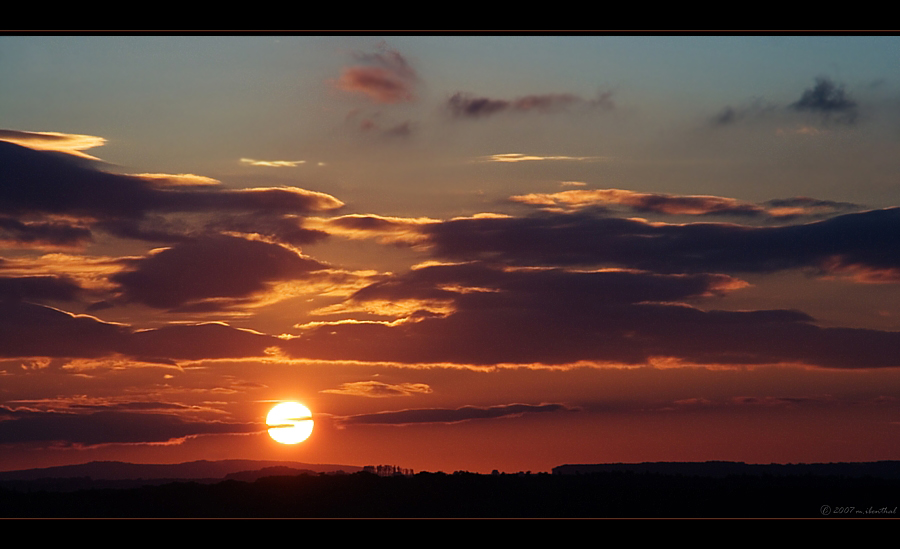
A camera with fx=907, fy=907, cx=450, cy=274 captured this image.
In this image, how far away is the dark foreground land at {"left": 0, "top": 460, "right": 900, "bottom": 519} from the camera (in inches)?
3019

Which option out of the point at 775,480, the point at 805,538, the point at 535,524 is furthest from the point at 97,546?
the point at 775,480

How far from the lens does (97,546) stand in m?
29.5

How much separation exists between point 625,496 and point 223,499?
116 feet

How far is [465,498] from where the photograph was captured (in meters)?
79.1

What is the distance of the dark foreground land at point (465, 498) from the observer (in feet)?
252

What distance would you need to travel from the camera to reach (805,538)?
96.4 feet
